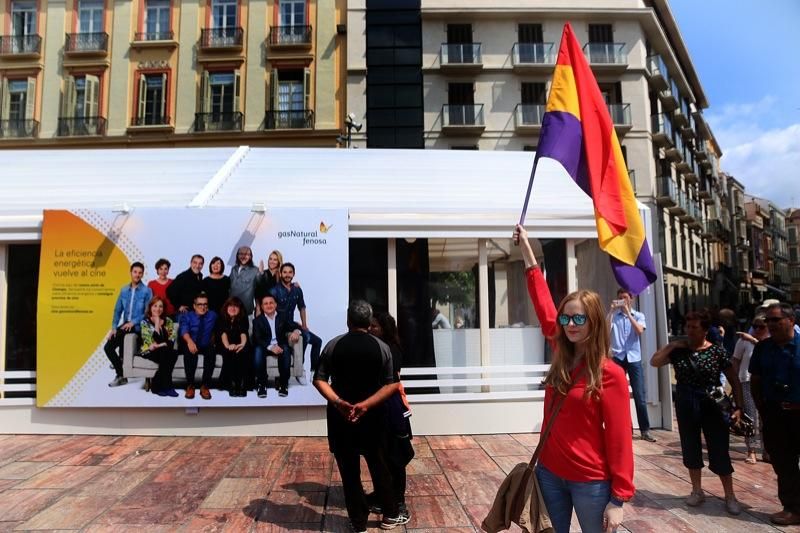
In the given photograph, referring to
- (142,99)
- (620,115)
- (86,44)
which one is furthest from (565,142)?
(86,44)

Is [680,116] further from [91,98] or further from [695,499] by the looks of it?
[695,499]

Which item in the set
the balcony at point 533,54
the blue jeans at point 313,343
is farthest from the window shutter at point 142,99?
the blue jeans at point 313,343

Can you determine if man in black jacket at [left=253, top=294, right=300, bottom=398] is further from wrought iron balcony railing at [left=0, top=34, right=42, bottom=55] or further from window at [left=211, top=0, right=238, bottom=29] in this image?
wrought iron balcony railing at [left=0, top=34, right=42, bottom=55]

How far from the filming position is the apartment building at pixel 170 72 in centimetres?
2283

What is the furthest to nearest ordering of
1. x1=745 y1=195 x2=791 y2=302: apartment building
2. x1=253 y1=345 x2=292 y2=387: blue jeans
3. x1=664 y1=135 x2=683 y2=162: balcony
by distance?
x1=745 y1=195 x2=791 y2=302: apartment building
x1=664 y1=135 x2=683 y2=162: balcony
x1=253 y1=345 x2=292 y2=387: blue jeans

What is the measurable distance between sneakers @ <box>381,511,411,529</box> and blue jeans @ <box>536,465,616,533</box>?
1.73 metres

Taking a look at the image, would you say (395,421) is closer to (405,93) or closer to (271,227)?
(271,227)

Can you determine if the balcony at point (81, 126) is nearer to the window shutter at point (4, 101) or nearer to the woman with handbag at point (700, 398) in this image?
the window shutter at point (4, 101)

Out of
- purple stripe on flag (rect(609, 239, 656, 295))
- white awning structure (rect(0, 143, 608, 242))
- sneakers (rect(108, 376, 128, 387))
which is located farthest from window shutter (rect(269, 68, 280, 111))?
purple stripe on flag (rect(609, 239, 656, 295))

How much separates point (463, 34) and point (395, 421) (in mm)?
26204

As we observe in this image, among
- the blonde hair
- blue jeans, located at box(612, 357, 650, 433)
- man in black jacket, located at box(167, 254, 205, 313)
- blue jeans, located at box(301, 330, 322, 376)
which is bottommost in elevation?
blue jeans, located at box(612, 357, 650, 433)

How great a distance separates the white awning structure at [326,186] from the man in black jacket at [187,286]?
29.2 inches

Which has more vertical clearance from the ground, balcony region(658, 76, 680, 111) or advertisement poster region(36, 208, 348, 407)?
balcony region(658, 76, 680, 111)

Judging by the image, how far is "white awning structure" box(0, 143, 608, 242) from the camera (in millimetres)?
6602
